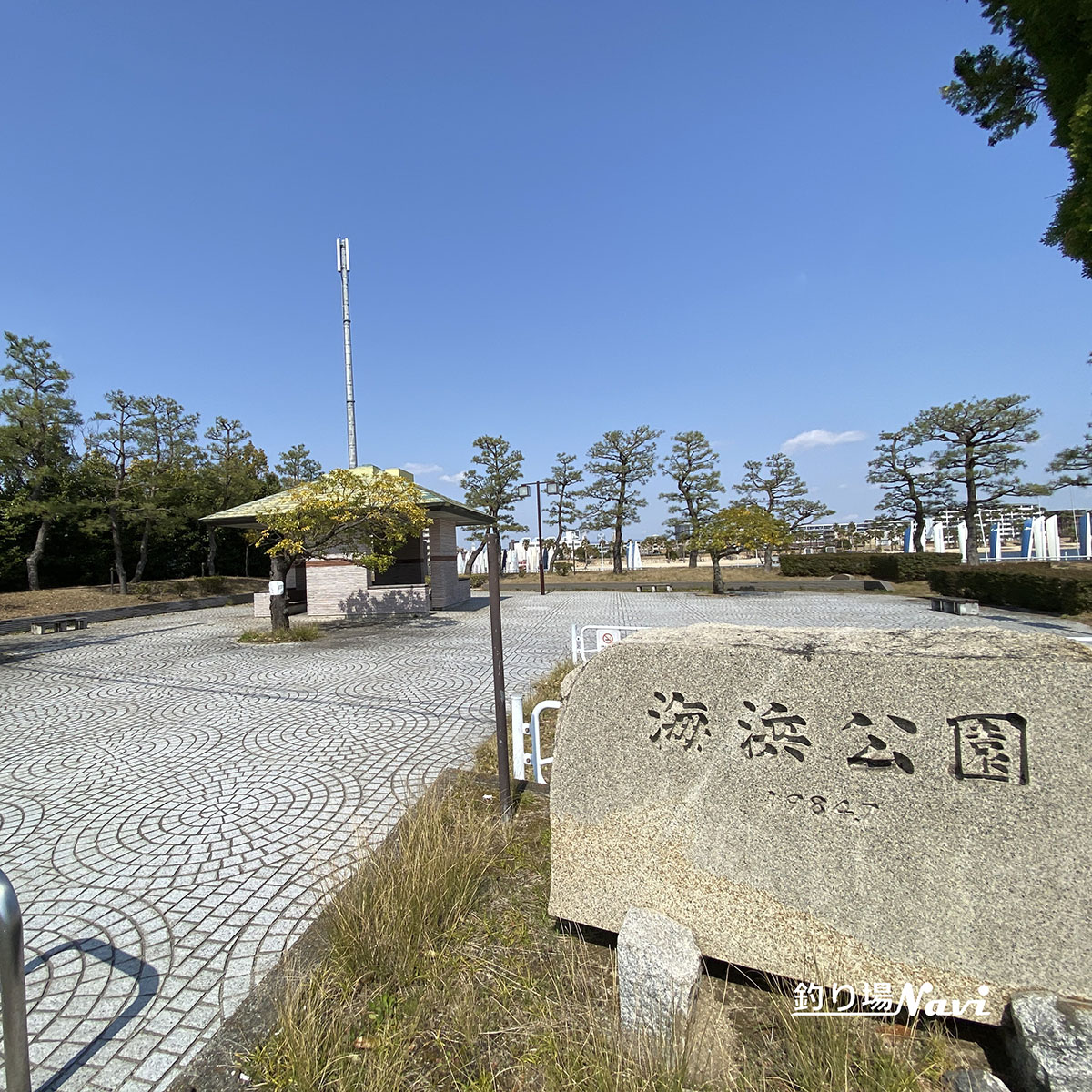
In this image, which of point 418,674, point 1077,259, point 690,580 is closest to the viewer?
point 1077,259

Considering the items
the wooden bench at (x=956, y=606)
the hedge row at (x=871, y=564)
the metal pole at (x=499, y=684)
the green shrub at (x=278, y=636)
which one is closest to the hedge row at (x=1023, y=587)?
the wooden bench at (x=956, y=606)

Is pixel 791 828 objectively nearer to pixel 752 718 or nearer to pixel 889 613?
pixel 752 718

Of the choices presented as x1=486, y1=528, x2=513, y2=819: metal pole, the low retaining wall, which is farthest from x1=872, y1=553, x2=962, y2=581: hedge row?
the low retaining wall

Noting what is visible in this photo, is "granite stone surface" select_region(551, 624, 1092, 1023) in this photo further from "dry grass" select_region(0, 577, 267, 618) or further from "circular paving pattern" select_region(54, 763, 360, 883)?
"dry grass" select_region(0, 577, 267, 618)

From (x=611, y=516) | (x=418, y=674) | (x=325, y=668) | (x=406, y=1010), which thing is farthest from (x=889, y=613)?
(x=611, y=516)

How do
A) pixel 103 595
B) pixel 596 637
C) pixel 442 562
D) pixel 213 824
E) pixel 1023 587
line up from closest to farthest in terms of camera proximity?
pixel 213 824, pixel 596 637, pixel 1023 587, pixel 442 562, pixel 103 595

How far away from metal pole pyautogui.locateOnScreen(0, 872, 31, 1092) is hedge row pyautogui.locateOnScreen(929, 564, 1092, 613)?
64.8ft

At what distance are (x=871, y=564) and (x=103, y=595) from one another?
35143mm

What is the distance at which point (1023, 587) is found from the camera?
1586cm

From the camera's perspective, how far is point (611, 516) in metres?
34.9

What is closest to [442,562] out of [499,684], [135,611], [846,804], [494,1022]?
[135,611]

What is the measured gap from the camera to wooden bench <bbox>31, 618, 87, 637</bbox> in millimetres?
14633

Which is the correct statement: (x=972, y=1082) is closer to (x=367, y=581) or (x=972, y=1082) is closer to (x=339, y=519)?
(x=339, y=519)

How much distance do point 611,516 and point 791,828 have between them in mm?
33140
